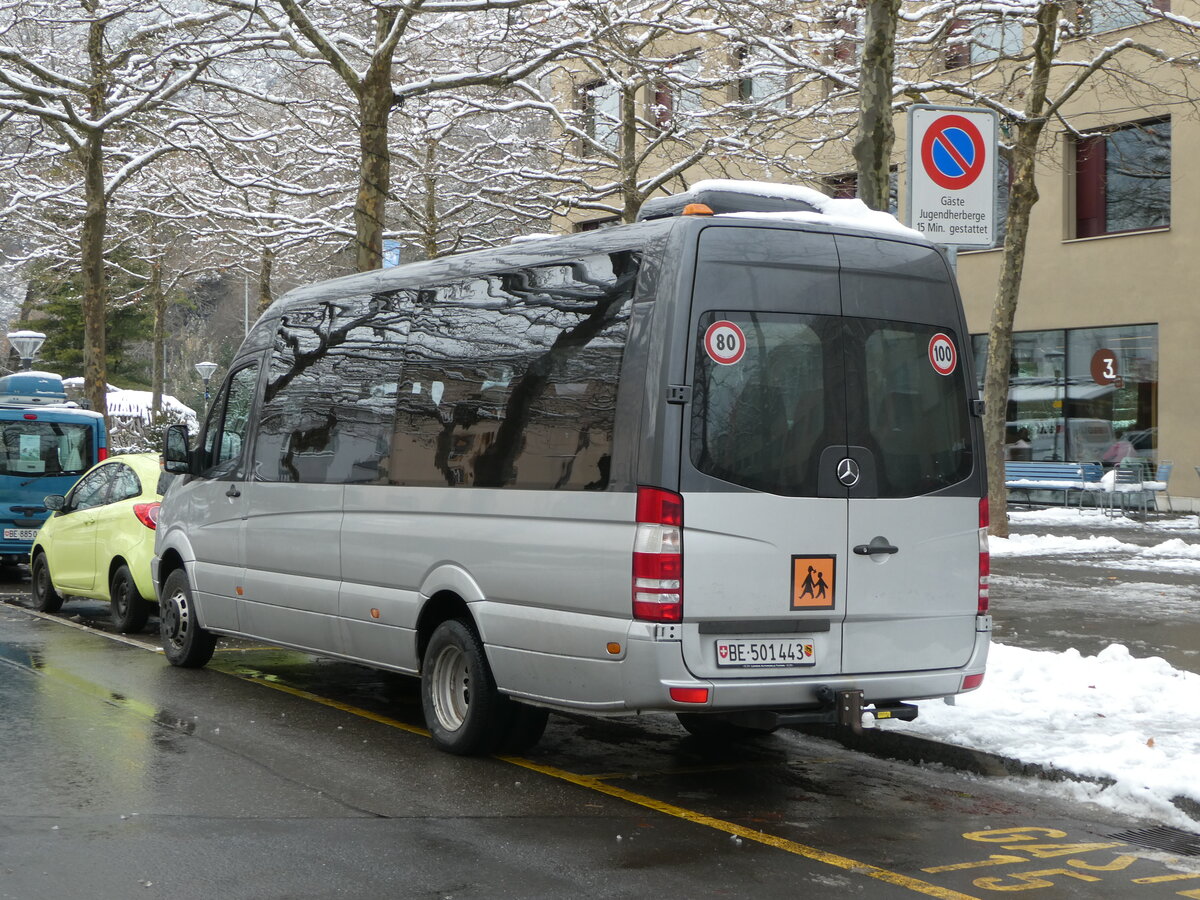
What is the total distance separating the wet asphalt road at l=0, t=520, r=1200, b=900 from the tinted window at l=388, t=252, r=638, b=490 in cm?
148

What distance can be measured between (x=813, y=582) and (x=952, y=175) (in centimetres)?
336

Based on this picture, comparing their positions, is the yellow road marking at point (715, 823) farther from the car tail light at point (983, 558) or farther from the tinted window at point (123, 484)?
the tinted window at point (123, 484)

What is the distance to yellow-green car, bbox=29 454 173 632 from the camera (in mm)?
12820

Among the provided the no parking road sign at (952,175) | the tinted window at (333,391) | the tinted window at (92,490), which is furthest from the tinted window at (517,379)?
the tinted window at (92,490)

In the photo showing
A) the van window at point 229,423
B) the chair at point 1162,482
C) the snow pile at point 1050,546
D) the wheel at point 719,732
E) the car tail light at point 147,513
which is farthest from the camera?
the chair at point 1162,482

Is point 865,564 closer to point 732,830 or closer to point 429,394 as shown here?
point 732,830

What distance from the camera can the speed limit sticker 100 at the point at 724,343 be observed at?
6484 millimetres

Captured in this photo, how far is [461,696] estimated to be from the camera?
769 cm

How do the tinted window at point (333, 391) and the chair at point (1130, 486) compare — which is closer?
the tinted window at point (333, 391)

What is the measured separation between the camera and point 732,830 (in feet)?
20.5

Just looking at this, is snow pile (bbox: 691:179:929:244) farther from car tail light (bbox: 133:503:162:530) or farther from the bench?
the bench

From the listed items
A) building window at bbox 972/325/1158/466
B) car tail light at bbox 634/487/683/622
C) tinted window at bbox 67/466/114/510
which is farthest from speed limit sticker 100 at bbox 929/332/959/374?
building window at bbox 972/325/1158/466

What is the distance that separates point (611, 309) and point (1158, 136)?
22.1m

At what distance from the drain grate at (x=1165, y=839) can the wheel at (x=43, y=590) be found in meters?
11.0
